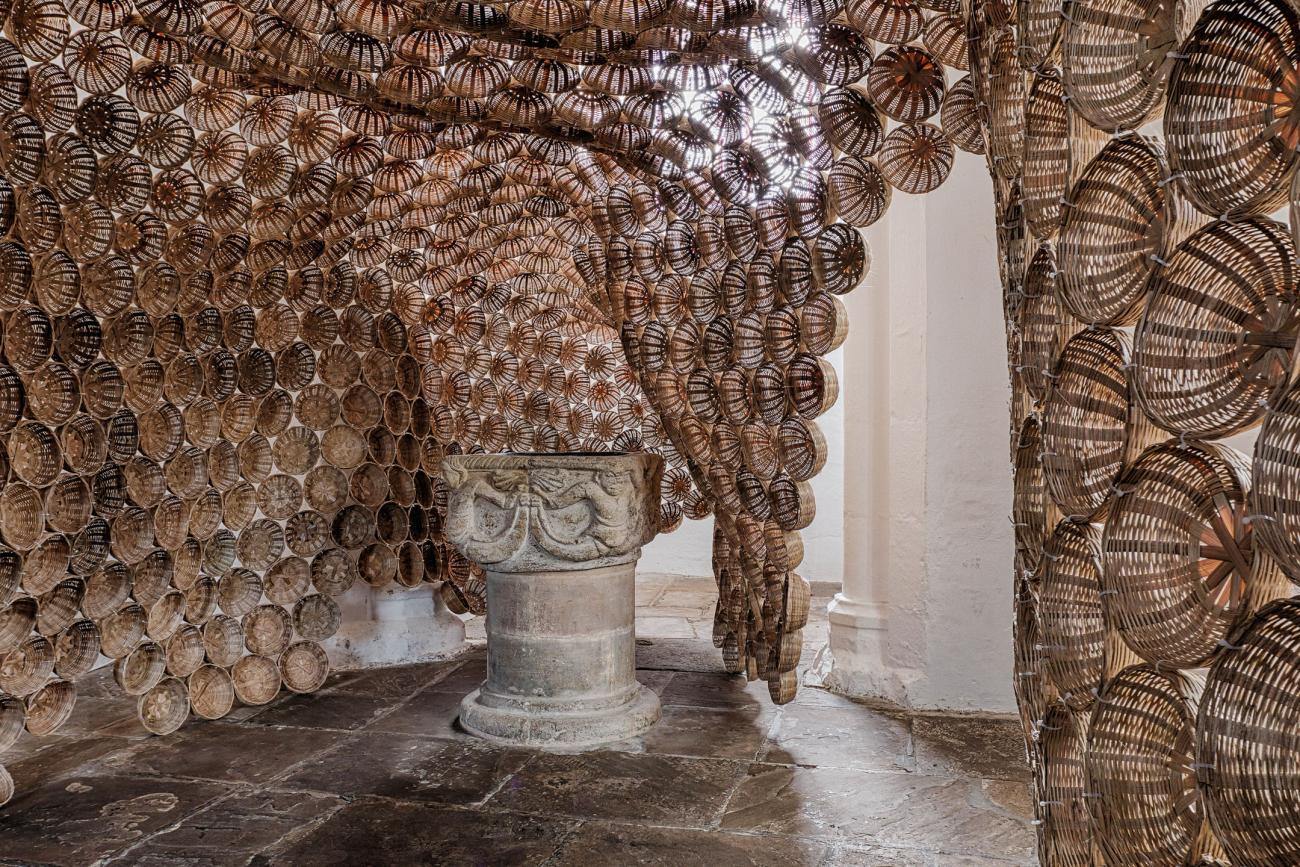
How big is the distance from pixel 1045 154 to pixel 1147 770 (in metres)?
1.10

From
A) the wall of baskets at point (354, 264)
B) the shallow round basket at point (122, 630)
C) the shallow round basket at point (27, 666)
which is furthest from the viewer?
the shallow round basket at point (122, 630)

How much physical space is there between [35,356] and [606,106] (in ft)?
8.60

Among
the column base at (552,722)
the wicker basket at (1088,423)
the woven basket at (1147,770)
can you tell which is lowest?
the column base at (552,722)

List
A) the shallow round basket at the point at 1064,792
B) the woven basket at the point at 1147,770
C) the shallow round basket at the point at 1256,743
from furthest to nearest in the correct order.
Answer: the shallow round basket at the point at 1064,792, the woven basket at the point at 1147,770, the shallow round basket at the point at 1256,743

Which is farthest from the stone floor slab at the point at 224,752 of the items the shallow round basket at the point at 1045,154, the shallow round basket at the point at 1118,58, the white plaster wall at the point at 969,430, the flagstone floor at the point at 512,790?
the shallow round basket at the point at 1118,58

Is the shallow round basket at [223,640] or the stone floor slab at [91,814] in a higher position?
the shallow round basket at [223,640]

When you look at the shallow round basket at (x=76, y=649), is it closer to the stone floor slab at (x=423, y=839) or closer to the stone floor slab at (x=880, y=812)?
the stone floor slab at (x=423, y=839)

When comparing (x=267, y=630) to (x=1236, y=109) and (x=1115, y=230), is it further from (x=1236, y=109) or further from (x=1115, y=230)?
(x=1236, y=109)

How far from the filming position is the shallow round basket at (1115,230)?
1.46 metres

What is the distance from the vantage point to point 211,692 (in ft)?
16.7

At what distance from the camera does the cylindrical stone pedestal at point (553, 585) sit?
478 cm

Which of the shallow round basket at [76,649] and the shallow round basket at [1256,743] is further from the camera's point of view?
the shallow round basket at [76,649]

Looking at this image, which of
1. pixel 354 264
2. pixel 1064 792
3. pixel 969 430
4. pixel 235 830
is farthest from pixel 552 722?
pixel 1064 792

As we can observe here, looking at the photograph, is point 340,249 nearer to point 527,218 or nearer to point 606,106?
point 527,218
